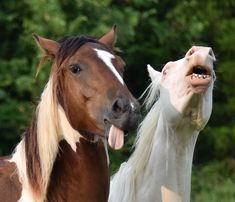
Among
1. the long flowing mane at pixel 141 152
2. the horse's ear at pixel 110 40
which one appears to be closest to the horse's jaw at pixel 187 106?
the long flowing mane at pixel 141 152

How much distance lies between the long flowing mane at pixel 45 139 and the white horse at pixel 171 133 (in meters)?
0.84

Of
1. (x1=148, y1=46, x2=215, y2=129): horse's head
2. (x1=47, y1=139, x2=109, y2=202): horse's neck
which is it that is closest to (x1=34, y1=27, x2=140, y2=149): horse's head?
(x1=47, y1=139, x2=109, y2=202): horse's neck

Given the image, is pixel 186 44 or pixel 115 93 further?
pixel 186 44

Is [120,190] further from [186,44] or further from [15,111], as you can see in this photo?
[186,44]

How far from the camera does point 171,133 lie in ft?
16.6

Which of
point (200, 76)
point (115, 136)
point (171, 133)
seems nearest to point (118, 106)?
point (115, 136)

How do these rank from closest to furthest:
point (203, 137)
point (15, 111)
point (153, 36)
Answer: point (15, 111) → point (153, 36) → point (203, 137)

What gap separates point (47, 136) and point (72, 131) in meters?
0.12

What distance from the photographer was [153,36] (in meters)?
11.6

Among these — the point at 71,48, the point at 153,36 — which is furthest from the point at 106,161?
the point at 153,36

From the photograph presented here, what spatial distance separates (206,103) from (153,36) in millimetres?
6718

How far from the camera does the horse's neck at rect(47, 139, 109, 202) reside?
4.25 metres

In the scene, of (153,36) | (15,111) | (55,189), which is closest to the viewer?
(55,189)

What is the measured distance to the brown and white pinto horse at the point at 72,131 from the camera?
407 centimetres
